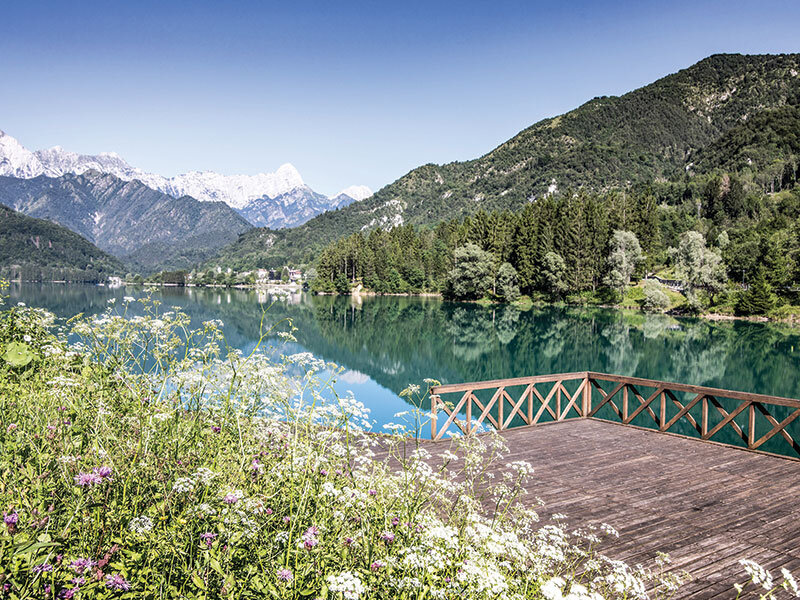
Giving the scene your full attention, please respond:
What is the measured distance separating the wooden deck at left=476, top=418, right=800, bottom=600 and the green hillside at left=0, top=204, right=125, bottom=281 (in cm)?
17150

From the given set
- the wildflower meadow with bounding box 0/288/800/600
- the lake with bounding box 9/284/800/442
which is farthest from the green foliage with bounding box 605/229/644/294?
the wildflower meadow with bounding box 0/288/800/600

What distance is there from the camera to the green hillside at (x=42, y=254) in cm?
15538

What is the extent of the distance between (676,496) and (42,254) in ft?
699

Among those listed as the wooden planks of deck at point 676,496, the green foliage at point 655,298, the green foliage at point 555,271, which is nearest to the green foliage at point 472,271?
the green foliage at point 555,271

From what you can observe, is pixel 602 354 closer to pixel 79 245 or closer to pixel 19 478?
pixel 19 478

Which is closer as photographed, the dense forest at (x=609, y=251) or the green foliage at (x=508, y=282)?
the dense forest at (x=609, y=251)

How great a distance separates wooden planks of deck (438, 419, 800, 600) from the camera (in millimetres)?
4676

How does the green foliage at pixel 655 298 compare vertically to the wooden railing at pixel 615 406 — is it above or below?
below

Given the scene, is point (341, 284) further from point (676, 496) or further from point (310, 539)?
point (310, 539)

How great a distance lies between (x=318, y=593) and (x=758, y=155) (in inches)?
5280

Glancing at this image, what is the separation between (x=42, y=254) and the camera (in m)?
176

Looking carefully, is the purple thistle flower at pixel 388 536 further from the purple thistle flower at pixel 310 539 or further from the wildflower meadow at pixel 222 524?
the purple thistle flower at pixel 310 539

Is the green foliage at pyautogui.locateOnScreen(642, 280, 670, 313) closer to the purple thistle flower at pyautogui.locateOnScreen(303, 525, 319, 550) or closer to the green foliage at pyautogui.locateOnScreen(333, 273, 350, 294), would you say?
the green foliage at pyautogui.locateOnScreen(333, 273, 350, 294)

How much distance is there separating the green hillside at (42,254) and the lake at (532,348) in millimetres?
130038
